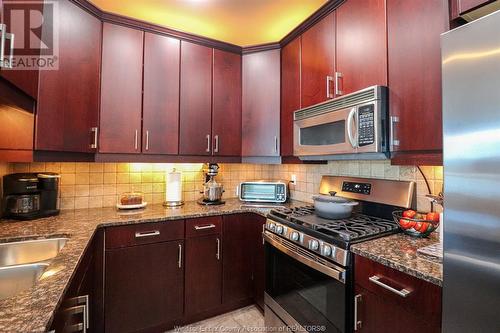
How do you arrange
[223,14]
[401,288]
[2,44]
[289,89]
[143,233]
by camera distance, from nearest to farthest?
1. [2,44]
2. [401,288]
3. [143,233]
4. [223,14]
5. [289,89]

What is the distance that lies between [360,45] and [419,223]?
3.63ft

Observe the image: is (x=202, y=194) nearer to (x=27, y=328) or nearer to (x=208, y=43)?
(x=208, y=43)

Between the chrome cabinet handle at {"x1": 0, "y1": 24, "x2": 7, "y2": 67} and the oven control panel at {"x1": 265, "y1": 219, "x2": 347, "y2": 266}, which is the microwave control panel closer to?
the oven control panel at {"x1": 265, "y1": 219, "x2": 347, "y2": 266}

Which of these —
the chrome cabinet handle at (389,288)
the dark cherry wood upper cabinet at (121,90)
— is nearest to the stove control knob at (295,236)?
the chrome cabinet handle at (389,288)

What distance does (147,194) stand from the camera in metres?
2.35

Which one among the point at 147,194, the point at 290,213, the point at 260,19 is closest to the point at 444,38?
the point at 290,213

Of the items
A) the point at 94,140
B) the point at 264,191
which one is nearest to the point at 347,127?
the point at 264,191

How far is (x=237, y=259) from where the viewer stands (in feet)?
7.04

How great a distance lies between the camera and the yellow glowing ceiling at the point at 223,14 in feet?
6.30

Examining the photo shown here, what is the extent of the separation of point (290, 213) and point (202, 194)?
43.9 inches

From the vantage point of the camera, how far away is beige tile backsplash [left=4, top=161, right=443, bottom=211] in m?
1.82

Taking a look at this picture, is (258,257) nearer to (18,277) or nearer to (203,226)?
(203,226)

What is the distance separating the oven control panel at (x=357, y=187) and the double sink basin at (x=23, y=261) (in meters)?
1.90

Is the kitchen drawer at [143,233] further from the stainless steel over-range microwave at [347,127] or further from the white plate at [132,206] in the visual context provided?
the stainless steel over-range microwave at [347,127]
